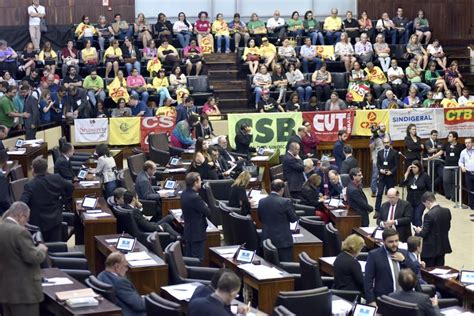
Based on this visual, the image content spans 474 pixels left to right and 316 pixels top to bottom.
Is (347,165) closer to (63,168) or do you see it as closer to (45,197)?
(63,168)

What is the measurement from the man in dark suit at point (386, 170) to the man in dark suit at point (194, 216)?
6671mm

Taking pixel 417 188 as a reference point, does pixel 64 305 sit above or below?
above

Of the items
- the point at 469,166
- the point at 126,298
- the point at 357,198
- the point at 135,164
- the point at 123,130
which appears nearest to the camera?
the point at 126,298

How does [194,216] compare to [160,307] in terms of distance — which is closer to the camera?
[160,307]

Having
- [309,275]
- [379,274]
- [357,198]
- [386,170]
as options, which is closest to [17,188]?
[357,198]

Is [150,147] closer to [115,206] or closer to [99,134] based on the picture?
[99,134]

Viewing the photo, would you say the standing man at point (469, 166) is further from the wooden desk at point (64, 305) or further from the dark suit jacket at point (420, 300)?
the wooden desk at point (64, 305)

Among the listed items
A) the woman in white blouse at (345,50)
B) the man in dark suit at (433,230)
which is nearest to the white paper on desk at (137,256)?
the man in dark suit at (433,230)

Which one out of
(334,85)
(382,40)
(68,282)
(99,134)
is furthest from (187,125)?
(68,282)

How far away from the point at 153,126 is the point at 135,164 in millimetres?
4307

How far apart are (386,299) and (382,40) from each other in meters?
18.2

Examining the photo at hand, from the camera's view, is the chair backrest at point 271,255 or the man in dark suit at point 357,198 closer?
the chair backrest at point 271,255

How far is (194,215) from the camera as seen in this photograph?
1346cm

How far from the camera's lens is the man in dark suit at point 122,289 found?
9797mm
